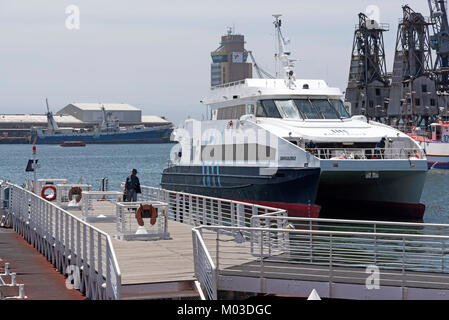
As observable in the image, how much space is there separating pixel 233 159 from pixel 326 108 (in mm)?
4802

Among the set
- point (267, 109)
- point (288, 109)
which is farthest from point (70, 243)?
point (288, 109)

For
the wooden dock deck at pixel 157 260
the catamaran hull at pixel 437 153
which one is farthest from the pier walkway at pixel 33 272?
the catamaran hull at pixel 437 153

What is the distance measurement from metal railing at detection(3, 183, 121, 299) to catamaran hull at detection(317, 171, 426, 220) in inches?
468

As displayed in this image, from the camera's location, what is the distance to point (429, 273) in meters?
15.6

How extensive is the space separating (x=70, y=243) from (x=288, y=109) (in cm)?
1808

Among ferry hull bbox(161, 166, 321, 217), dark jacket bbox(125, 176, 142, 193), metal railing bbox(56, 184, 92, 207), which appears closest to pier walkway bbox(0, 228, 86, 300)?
metal railing bbox(56, 184, 92, 207)

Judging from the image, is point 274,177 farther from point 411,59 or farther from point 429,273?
point 411,59

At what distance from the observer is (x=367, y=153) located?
112ft

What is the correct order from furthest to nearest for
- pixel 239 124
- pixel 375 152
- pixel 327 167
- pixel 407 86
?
pixel 407 86
pixel 239 124
pixel 375 152
pixel 327 167

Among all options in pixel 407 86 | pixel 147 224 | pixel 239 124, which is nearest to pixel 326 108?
pixel 239 124

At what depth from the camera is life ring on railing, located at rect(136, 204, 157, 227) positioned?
20953 millimetres

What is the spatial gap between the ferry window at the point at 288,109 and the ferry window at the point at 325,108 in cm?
107
